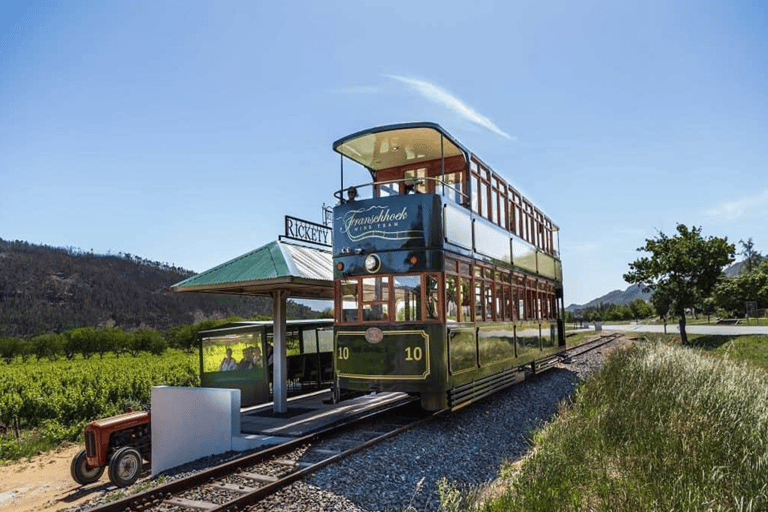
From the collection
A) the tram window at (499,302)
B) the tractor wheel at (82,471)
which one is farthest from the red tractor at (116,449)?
the tram window at (499,302)

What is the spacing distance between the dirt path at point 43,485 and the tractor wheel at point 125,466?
0.44 meters

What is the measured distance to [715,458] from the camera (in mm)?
6352

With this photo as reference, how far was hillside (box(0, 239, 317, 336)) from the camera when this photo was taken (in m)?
85.4

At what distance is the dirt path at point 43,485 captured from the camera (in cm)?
1021

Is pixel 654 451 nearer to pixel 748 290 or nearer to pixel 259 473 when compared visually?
pixel 259 473

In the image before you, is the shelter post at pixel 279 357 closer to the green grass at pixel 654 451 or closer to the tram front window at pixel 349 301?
the tram front window at pixel 349 301

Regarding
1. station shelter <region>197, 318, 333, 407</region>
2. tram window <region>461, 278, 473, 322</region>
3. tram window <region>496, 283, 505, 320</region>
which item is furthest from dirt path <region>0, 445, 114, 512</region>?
tram window <region>496, 283, 505, 320</region>

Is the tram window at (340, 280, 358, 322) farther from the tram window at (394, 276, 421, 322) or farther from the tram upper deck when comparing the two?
the tram window at (394, 276, 421, 322)

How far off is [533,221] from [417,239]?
7.29 metres

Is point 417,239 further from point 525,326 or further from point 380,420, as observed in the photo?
point 525,326

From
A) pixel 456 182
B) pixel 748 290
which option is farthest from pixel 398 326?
pixel 748 290

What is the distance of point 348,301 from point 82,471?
6.05 m

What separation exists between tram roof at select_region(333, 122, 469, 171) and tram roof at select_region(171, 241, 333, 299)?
242 centimetres

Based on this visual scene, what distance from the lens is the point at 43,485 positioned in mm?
12438
